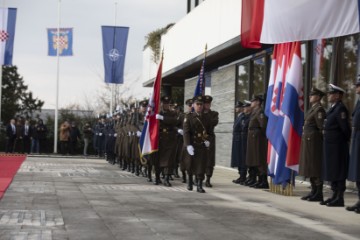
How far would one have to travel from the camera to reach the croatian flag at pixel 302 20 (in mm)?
9500

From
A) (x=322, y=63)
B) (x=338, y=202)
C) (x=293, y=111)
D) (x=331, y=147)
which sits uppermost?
(x=322, y=63)

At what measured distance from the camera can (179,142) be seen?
49.5ft

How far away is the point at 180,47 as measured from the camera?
85.3ft

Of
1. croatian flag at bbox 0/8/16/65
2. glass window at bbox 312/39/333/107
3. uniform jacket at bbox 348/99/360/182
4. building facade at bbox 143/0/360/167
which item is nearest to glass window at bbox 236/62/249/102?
Result: building facade at bbox 143/0/360/167

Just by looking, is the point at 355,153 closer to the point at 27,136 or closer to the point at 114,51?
the point at 114,51

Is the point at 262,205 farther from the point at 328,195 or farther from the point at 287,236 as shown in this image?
the point at 287,236

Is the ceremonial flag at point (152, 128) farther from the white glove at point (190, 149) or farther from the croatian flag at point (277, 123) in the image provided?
the croatian flag at point (277, 123)

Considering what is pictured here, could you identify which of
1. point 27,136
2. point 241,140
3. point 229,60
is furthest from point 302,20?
point 27,136

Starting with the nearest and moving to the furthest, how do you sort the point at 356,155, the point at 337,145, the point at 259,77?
the point at 356,155 < the point at 337,145 < the point at 259,77

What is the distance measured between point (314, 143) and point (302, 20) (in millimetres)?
2003

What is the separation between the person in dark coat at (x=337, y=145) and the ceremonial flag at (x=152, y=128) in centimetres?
469

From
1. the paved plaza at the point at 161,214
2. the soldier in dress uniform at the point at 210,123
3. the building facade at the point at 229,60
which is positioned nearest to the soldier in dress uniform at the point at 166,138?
the paved plaza at the point at 161,214

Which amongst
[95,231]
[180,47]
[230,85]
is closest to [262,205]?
[95,231]

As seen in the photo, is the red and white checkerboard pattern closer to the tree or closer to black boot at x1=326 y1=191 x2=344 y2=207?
black boot at x1=326 y1=191 x2=344 y2=207
